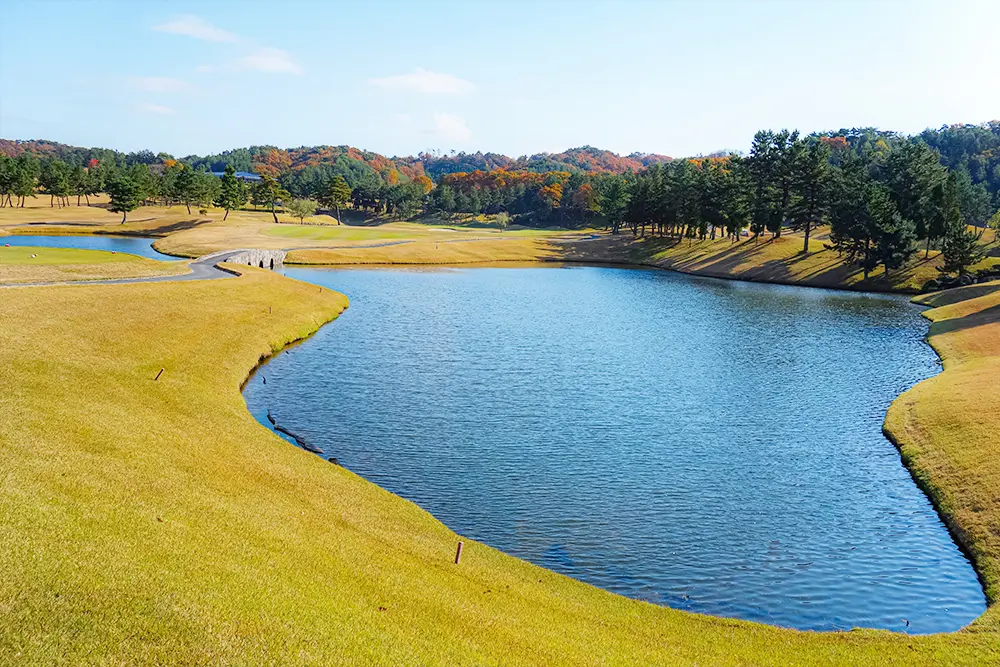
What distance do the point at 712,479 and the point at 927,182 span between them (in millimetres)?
107474

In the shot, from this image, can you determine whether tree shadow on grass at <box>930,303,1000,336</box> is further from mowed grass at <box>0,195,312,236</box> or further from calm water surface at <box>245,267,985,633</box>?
mowed grass at <box>0,195,312,236</box>

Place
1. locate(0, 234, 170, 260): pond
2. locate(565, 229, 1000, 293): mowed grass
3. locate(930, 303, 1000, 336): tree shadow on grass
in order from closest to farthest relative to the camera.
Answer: locate(930, 303, 1000, 336): tree shadow on grass
locate(565, 229, 1000, 293): mowed grass
locate(0, 234, 170, 260): pond

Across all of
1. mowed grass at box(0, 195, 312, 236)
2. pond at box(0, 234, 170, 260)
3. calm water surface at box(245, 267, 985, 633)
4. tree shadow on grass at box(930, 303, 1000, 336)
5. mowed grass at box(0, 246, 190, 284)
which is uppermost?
mowed grass at box(0, 195, 312, 236)

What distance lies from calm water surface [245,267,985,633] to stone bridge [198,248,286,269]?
30129 mm

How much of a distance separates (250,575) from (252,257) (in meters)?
92.9

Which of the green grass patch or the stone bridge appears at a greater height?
the green grass patch

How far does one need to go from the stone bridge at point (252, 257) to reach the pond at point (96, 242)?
54.6ft

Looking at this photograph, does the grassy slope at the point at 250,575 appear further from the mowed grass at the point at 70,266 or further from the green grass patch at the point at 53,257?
the green grass patch at the point at 53,257

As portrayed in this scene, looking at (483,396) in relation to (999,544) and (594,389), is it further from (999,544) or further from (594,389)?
(999,544)

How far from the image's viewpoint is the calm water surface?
90.9 ft

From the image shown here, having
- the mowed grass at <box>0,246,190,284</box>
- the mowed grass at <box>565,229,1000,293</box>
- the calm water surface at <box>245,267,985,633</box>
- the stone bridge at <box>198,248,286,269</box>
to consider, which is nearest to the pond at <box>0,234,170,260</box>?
the stone bridge at <box>198,248,286,269</box>

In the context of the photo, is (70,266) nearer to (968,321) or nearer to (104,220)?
(968,321)

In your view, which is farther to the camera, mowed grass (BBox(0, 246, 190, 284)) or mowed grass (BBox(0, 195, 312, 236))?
mowed grass (BBox(0, 195, 312, 236))

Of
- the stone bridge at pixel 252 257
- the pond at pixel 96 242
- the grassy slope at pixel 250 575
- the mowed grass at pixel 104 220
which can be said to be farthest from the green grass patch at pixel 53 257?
the mowed grass at pixel 104 220
